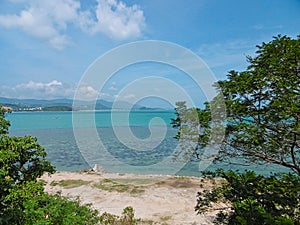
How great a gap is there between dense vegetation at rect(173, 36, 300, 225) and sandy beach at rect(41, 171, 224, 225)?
3256mm

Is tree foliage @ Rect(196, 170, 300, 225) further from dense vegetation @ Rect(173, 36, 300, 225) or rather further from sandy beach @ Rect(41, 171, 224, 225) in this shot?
sandy beach @ Rect(41, 171, 224, 225)

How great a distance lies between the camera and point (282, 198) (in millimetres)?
3777

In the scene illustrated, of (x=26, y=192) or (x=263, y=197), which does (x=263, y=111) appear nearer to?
(x=263, y=197)

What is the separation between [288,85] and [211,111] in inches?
47.4

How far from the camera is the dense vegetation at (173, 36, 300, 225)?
11.6 feet

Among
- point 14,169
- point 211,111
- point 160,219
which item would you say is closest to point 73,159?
point 160,219

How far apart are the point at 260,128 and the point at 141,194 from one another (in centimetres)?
788

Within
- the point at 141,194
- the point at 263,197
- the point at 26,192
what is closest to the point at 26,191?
the point at 26,192

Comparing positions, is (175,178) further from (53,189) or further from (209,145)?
(209,145)

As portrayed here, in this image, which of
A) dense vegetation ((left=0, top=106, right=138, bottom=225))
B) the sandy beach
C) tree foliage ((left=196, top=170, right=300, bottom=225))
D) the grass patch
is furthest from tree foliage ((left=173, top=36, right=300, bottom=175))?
the grass patch

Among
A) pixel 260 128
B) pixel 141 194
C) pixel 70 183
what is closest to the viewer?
pixel 260 128

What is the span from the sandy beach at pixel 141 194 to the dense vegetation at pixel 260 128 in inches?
128

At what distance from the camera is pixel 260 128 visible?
3793 mm

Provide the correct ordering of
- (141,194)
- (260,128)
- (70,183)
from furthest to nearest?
(70,183)
(141,194)
(260,128)
